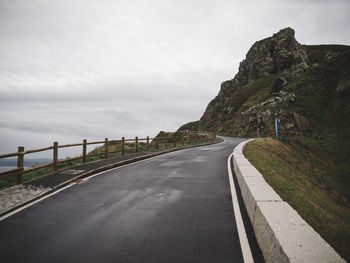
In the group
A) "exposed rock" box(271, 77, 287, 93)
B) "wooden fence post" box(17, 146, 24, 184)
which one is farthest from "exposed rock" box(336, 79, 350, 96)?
"wooden fence post" box(17, 146, 24, 184)

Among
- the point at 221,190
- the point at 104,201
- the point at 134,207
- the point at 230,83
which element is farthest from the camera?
the point at 230,83

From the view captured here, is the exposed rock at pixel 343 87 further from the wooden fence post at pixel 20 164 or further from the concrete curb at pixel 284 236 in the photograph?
the wooden fence post at pixel 20 164

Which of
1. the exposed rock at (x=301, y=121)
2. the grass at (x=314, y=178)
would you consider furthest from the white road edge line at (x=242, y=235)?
the exposed rock at (x=301, y=121)

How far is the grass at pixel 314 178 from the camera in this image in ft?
13.1

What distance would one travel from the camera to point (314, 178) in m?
16.1

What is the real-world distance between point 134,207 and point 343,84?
5200cm

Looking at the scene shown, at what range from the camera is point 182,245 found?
3016 millimetres

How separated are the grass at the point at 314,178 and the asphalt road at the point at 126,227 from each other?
159cm

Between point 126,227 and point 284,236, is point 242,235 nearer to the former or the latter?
point 284,236

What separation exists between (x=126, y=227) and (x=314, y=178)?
682 inches

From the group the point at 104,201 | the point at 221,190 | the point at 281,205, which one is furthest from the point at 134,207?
the point at 281,205

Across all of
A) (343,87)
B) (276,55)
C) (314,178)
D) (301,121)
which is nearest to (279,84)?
(343,87)

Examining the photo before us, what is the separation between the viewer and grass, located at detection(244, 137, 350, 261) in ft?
13.1

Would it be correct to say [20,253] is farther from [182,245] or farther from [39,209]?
[182,245]
